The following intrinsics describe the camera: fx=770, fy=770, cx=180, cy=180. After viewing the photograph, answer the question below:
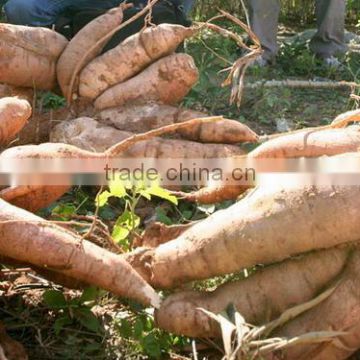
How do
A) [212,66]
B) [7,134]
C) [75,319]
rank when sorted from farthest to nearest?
[212,66], [7,134], [75,319]

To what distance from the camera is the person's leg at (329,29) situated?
4078 mm

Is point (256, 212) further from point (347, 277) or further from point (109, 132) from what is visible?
point (109, 132)

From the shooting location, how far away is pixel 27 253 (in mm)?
1658

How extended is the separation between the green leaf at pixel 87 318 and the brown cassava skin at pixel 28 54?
3.83 ft

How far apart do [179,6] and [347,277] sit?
1944 mm

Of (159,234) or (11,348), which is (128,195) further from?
(11,348)

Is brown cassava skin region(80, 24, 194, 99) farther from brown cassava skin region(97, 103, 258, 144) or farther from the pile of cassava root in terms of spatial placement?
the pile of cassava root

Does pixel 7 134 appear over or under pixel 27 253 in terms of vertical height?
over

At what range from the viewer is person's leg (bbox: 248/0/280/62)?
397 centimetres

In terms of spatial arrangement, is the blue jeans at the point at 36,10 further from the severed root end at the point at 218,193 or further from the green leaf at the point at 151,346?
the green leaf at the point at 151,346

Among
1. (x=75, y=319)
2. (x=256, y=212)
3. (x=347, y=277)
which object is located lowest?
(x=75, y=319)

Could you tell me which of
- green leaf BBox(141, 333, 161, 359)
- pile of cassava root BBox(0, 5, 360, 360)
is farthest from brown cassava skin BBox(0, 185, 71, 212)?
green leaf BBox(141, 333, 161, 359)

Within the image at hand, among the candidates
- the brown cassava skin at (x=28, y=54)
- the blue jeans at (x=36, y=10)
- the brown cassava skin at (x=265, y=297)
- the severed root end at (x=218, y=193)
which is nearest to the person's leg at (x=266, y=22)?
the blue jeans at (x=36, y=10)

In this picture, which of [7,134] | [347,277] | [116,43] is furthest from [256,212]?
[116,43]
